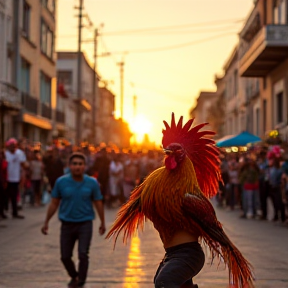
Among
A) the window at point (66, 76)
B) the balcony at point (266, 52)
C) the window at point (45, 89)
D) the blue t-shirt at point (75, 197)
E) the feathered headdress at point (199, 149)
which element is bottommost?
the blue t-shirt at point (75, 197)

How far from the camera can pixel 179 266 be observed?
5305 mm

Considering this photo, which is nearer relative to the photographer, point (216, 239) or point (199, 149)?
point (216, 239)

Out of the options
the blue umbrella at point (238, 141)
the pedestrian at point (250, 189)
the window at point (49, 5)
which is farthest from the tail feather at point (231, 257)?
the window at point (49, 5)

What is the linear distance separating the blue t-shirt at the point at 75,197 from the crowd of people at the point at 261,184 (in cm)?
745

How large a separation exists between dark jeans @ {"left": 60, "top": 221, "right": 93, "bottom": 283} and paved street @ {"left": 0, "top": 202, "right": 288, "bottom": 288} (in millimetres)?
216

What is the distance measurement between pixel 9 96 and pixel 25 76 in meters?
5.85

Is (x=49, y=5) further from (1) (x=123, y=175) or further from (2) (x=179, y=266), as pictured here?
(2) (x=179, y=266)

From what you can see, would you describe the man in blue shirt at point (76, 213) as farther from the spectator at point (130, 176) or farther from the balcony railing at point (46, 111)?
the balcony railing at point (46, 111)

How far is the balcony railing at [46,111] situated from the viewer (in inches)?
1605

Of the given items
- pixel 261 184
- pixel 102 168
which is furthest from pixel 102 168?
pixel 261 184

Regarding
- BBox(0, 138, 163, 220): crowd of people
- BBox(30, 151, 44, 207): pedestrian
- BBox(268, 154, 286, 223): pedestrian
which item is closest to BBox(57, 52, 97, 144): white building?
BBox(0, 138, 163, 220): crowd of people

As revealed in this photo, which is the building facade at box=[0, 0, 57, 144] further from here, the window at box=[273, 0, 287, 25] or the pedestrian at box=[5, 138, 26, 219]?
the pedestrian at box=[5, 138, 26, 219]

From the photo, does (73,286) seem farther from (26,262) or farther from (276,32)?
(276,32)

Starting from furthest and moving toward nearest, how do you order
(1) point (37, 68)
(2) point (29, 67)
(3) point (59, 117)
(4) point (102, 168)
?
1. (3) point (59, 117)
2. (1) point (37, 68)
3. (2) point (29, 67)
4. (4) point (102, 168)
